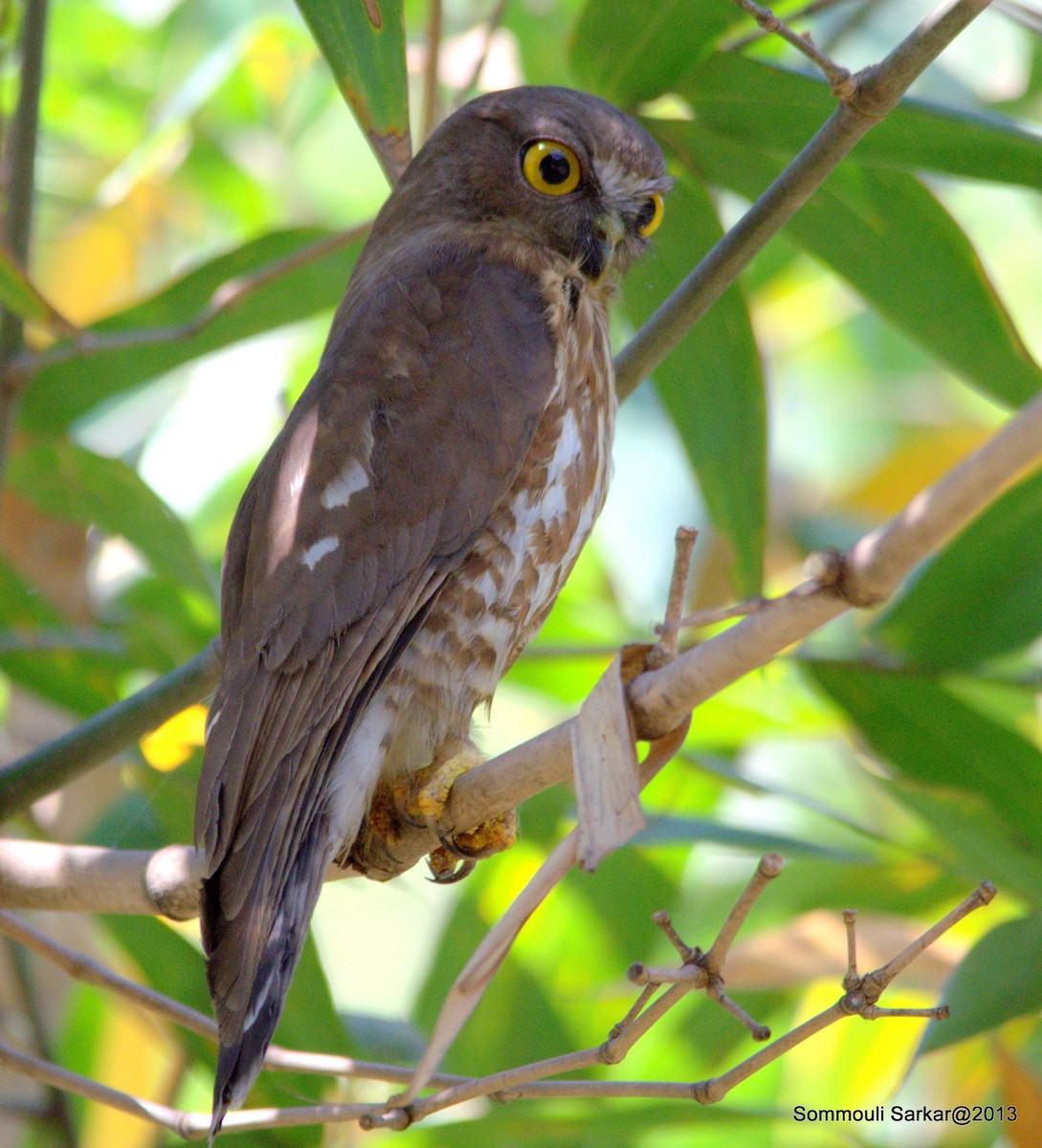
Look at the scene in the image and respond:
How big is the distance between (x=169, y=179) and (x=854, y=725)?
314cm

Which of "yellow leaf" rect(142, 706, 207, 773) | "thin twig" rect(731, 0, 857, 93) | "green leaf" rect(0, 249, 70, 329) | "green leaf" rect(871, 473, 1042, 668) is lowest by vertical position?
"yellow leaf" rect(142, 706, 207, 773)

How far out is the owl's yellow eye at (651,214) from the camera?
94.7 inches

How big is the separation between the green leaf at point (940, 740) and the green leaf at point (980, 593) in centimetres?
10

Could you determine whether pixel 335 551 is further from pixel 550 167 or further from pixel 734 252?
pixel 550 167

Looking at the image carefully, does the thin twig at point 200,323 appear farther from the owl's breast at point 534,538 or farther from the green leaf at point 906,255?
the green leaf at point 906,255

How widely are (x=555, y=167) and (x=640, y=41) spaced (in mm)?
242

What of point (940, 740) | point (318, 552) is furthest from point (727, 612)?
point (940, 740)

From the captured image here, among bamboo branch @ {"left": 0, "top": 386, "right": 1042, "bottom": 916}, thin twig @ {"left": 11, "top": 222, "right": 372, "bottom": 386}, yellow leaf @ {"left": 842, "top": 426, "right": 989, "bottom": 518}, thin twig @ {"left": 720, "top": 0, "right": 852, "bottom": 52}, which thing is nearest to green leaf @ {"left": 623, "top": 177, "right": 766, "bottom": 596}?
thin twig @ {"left": 720, "top": 0, "right": 852, "bottom": 52}

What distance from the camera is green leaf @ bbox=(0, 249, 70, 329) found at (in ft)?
7.20

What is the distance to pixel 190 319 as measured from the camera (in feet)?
9.48

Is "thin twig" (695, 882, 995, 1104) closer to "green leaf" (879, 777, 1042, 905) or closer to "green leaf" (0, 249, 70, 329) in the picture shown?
"green leaf" (879, 777, 1042, 905)

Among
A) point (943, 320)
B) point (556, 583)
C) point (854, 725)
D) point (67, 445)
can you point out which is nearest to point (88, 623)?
point (67, 445)

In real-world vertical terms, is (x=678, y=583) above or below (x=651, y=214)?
below

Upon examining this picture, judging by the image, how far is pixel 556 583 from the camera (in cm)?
229
